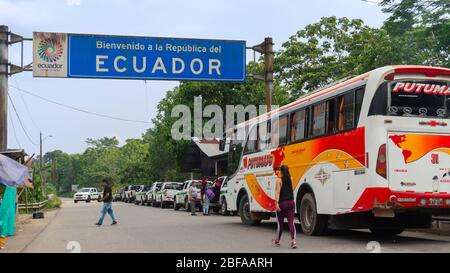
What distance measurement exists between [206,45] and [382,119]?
35.3ft

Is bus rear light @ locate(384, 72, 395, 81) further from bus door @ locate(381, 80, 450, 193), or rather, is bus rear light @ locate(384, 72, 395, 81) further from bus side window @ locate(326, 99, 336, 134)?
bus side window @ locate(326, 99, 336, 134)

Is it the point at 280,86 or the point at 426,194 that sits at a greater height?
the point at 280,86

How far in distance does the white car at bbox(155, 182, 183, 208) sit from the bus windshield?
2531 cm

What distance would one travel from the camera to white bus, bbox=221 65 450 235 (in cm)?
1196

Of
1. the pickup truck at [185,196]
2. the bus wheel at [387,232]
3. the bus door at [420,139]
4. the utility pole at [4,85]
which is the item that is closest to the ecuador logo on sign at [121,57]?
the utility pole at [4,85]

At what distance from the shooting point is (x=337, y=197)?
13.1 metres

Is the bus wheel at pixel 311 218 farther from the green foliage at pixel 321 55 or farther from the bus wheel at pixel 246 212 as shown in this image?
the green foliage at pixel 321 55

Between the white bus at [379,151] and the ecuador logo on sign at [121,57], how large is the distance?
7.37 meters

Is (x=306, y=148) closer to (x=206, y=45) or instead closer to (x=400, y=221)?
(x=400, y=221)

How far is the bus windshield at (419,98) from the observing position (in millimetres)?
12180
